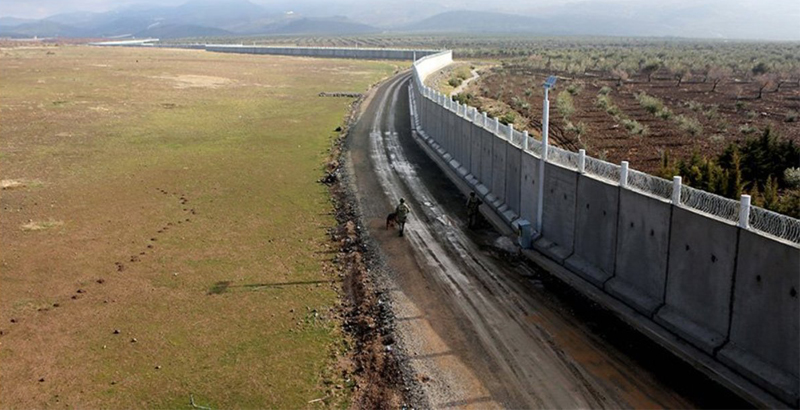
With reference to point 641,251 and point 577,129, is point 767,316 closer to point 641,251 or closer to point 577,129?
point 641,251

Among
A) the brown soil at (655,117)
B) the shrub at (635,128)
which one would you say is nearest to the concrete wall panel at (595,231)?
the brown soil at (655,117)

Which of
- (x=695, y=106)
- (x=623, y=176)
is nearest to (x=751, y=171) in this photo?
(x=623, y=176)

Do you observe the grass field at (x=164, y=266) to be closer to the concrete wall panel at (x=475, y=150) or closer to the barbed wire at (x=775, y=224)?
the concrete wall panel at (x=475, y=150)

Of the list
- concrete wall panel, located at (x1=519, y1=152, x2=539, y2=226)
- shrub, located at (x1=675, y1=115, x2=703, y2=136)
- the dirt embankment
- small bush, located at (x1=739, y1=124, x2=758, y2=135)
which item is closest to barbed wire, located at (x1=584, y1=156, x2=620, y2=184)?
concrete wall panel, located at (x1=519, y1=152, x2=539, y2=226)

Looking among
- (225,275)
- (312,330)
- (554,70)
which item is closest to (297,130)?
(225,275)

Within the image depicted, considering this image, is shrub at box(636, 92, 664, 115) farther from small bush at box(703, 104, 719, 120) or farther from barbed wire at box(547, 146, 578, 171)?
barbed wire at box(547, 146, 578, 171)

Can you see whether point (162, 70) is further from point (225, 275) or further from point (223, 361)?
point (223, 361)
